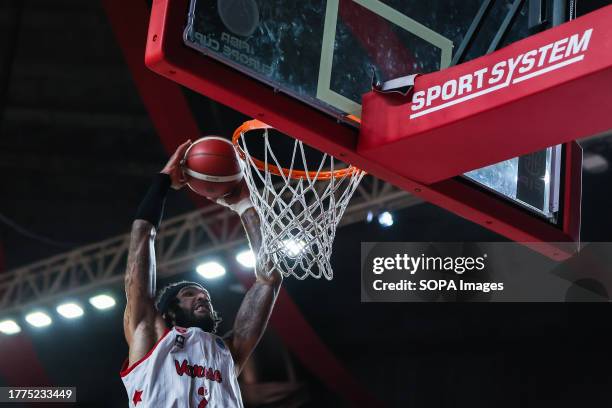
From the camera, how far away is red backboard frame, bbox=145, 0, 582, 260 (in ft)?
8.07

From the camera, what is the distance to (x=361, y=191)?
25.5ft

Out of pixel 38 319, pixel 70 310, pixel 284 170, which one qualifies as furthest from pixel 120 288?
pixel 284 170

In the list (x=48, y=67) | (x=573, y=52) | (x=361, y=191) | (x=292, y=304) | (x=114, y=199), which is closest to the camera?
(x=573, y=52)

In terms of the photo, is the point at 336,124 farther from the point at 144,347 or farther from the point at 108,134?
the point at 108,134

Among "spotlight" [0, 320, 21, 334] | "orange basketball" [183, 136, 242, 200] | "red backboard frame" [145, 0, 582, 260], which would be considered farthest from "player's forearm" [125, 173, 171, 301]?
"spotlight" [0, 320, 21, 334]

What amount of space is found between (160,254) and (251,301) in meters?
4.94

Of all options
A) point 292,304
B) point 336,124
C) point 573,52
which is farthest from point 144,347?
point 292,304

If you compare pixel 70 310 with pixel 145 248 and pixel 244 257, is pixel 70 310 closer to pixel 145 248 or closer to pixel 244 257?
pixel 244 257

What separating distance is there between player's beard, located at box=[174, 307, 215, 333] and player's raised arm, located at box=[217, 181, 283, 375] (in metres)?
0.11

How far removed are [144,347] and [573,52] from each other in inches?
65.4

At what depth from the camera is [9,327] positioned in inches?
351

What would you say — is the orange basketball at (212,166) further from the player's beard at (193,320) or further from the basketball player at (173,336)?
the player's beard at (193,320)

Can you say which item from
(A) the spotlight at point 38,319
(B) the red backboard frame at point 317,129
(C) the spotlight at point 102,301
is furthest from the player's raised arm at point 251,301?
(A) the spotlight at point 38,319

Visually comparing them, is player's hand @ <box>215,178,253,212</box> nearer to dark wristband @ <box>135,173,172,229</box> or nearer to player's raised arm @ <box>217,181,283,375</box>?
player's raised arm @ <box>217,181,283,375</box>
